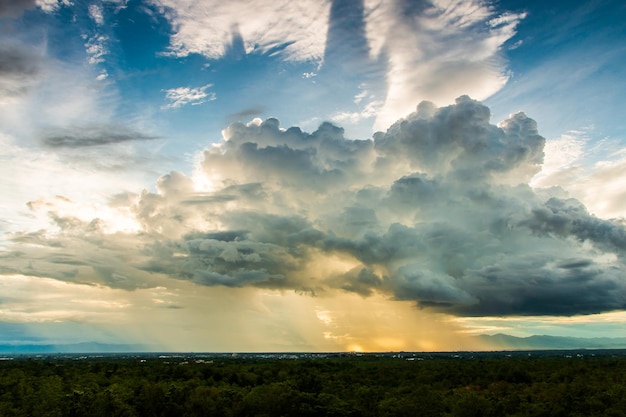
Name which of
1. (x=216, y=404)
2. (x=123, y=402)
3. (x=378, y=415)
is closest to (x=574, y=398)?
(x=378, y=415)

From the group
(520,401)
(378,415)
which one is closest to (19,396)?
(378,415)

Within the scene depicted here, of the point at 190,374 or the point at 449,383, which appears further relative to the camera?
the point at 190,374

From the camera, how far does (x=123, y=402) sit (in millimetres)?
86812

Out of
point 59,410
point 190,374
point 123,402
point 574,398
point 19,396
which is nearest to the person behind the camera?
point 59,410

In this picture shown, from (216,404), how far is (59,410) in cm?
2482

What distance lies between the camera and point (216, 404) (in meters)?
88.2

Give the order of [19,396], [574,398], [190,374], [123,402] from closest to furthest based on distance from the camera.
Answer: [123,402] < [574,398] < [19,396] < [190,374]

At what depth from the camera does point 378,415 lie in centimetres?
8312

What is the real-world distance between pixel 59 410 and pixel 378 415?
168 ft

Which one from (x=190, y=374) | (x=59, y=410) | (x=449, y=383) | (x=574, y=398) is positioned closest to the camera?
(x=59, y=410)

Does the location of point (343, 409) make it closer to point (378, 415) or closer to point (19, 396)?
point (378, 415)

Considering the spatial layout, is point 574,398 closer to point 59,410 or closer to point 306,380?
point 306,380

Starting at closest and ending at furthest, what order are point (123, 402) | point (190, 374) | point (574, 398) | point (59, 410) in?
point (59, 410), point (123, 402), point (574, 398), point (190, 374)

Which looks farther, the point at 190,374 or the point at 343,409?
the point at 190,374
